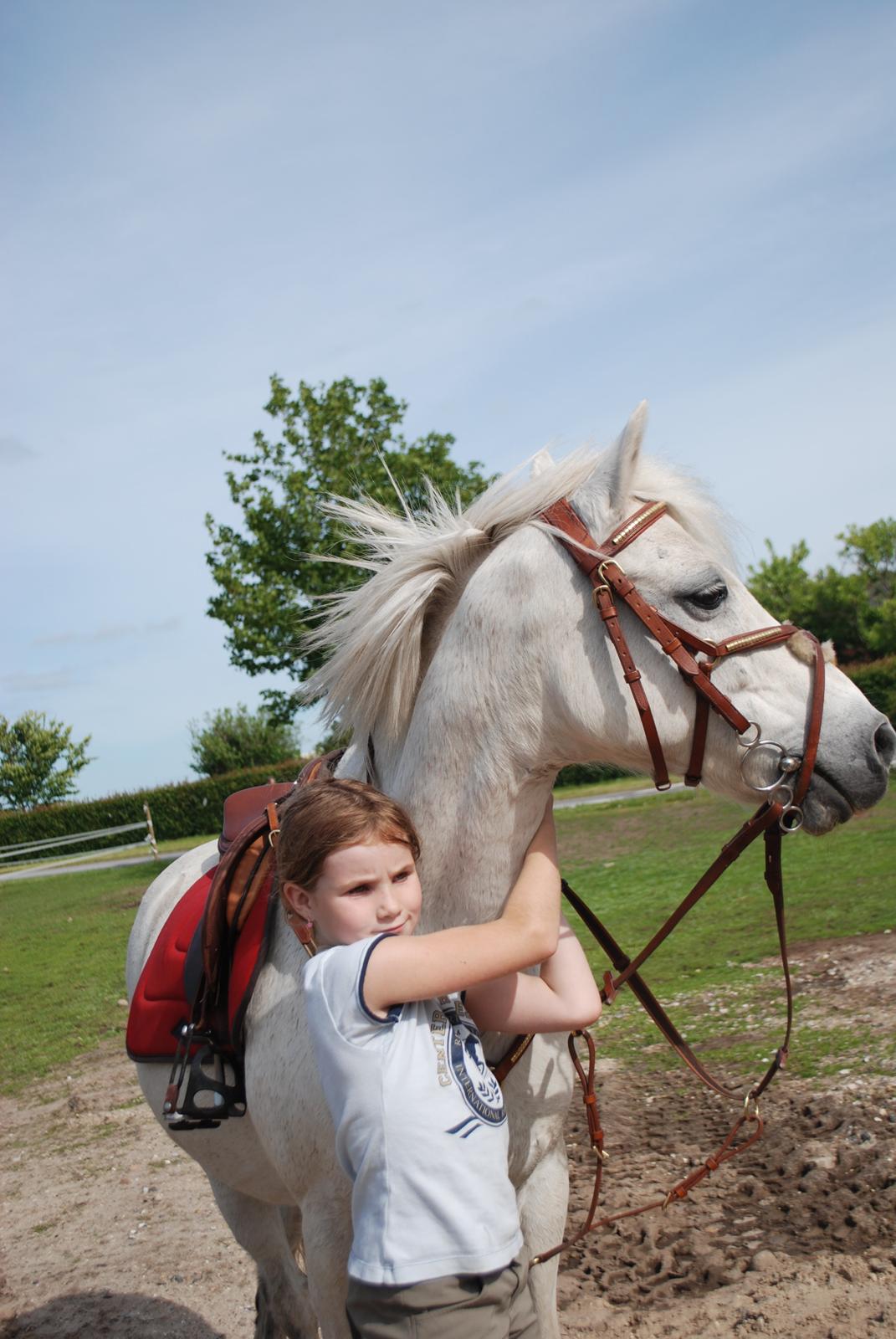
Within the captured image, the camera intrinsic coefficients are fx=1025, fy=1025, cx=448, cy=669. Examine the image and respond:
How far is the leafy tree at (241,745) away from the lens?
111 feet

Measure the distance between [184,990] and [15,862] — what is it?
31.2 m

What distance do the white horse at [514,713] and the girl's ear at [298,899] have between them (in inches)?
12.9

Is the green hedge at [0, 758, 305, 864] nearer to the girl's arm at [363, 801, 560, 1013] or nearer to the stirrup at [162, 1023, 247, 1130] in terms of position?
the stirrup at [162, 1023, 247, 1130]

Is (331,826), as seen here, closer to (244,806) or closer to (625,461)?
(625,461)

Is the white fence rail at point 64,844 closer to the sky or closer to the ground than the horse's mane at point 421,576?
closer to the ground

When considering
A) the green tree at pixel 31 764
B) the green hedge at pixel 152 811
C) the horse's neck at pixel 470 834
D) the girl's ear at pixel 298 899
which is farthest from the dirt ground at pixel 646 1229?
the green tree at pixel 31 764

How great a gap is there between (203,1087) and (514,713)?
122 cm

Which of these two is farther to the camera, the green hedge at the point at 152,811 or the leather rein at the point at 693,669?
the green hedge at the point at 152,811

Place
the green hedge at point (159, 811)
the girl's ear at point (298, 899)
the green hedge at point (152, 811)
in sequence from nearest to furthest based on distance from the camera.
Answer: the girl's ear at point (298, 899)
the green hedge at point (159, 811)
the green hedge at point (152, 811)

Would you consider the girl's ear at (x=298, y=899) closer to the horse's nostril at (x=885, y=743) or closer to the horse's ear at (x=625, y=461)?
the horse's ear at (x=625, y=461)

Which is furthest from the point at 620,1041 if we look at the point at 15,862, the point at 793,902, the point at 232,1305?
the point at 15,862

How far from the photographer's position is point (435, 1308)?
1.75 metres

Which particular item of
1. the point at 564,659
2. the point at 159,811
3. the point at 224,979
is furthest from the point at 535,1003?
the point at 159,811

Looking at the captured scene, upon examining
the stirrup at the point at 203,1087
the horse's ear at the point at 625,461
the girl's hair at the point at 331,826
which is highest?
the horse's ear at the point at 625,461
